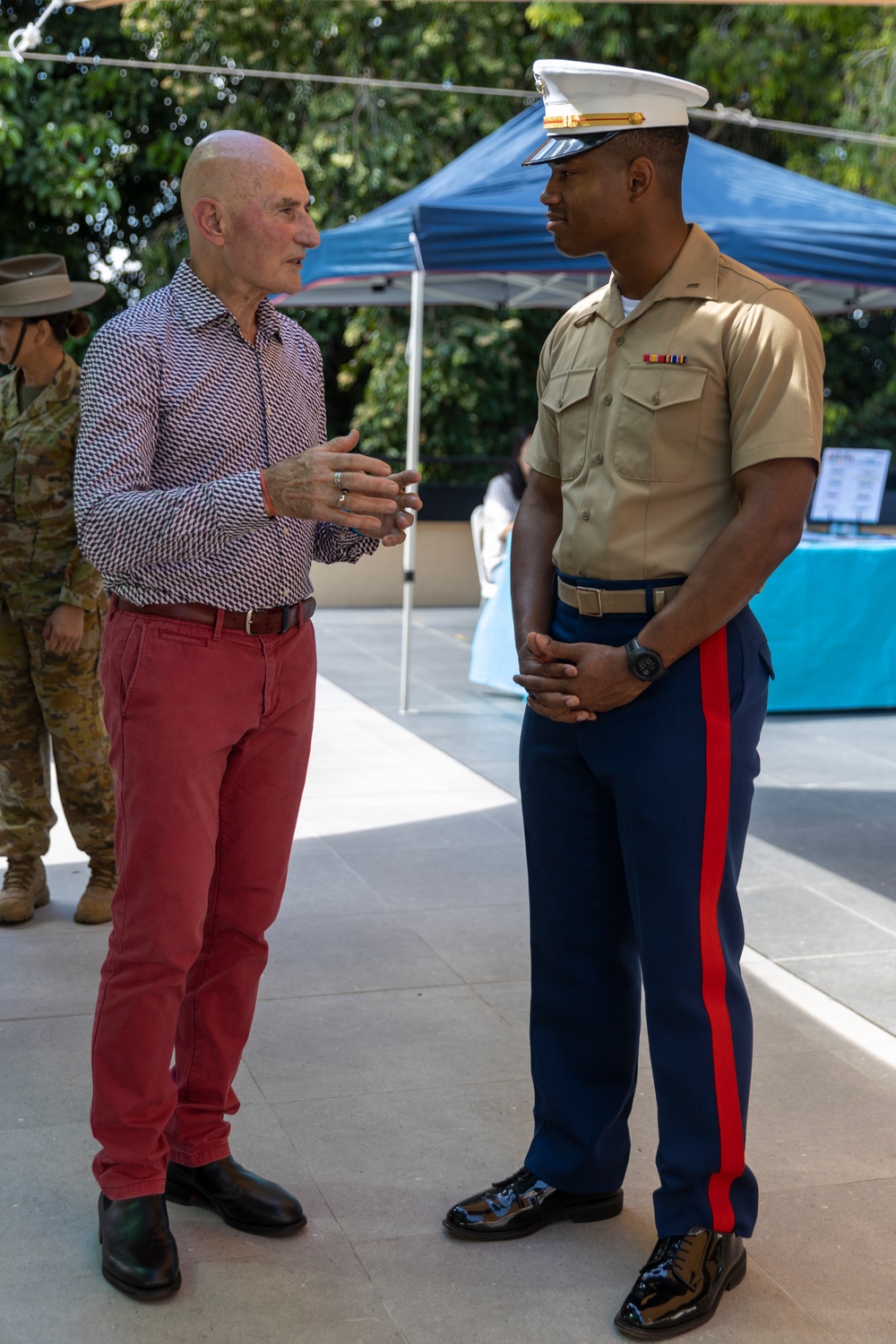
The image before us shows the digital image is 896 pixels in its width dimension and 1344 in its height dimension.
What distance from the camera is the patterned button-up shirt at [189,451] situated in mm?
2225

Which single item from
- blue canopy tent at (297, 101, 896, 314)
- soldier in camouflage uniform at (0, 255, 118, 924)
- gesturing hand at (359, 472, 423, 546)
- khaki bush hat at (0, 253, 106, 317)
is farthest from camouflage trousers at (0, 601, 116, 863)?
blue canopy tent at (297, 101, 896, 314)

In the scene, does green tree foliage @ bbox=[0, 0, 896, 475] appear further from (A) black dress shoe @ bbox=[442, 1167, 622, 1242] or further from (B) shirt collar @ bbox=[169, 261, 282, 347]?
(A) black dress shoe @ bbox=[442, 1167, 622, 1242]

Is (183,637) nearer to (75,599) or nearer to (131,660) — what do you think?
(131,660)

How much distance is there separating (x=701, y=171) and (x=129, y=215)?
8.23 meters

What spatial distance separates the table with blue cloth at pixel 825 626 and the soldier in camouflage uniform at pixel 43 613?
3517 mm

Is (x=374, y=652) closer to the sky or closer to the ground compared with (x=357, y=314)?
closer to the ground

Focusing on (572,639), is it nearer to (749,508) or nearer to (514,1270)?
(749,508)

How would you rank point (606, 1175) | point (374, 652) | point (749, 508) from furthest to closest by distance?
point (374, 652)
point (606, 1175)
point (749, 508)

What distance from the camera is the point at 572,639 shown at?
98.3 inches

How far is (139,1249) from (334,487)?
4.35 feet

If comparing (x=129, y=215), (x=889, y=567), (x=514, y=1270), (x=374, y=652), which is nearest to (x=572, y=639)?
(x=514, y=1270)

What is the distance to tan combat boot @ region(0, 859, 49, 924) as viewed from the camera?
4.20 m

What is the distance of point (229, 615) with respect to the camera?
2.42 m

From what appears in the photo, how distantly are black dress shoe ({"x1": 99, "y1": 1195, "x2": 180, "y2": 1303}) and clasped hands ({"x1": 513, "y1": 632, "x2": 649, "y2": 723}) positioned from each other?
1094 mm
